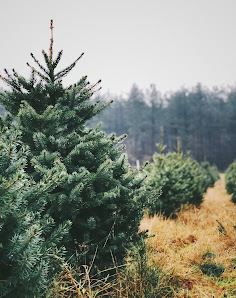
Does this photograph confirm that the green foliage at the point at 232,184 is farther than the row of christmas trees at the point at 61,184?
Yes

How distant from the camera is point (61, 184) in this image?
2.35m

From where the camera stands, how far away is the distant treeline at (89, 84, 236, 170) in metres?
46.5

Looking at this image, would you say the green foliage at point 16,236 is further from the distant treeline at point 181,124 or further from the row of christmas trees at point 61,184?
the distant treeline at point 181,124

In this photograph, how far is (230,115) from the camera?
4712cm

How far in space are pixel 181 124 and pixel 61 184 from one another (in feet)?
154

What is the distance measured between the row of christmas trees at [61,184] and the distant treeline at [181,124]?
139 feet

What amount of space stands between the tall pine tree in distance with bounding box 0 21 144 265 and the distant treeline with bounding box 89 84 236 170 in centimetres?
4235

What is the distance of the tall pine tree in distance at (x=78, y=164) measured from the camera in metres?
2.34

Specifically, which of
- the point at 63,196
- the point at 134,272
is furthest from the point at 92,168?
the point at 134,272

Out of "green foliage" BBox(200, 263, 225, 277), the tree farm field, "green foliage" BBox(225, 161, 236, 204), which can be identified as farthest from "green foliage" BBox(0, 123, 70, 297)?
"green foliage" BBox(225, 161, 236, 204)

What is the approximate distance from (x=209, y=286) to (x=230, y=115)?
170 feet

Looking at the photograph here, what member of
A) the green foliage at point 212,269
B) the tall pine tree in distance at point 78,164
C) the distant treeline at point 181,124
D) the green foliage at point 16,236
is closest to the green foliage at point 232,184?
the green foliage at point 212,269

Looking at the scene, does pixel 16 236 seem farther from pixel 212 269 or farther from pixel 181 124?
pixel 181 124

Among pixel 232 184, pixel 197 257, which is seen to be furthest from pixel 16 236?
pixel 232 184
